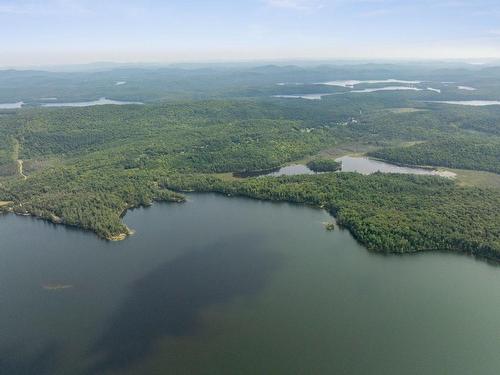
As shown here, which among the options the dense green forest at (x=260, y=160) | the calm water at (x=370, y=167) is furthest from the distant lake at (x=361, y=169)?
the dense green forest at (x=260, y=160)

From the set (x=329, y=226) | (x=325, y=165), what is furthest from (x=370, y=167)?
(x=329, y=226)

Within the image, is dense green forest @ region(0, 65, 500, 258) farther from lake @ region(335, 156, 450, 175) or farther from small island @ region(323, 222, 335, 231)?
lake @ region(335, 156, 450, 175)

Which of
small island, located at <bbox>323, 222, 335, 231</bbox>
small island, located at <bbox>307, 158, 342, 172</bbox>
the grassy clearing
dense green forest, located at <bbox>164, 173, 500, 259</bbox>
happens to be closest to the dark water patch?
small island, located at <bbox>323, 222, 335, 231</bbox>

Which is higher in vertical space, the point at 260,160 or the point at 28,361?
the point at 260,160

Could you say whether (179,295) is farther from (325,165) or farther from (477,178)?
(477,178)

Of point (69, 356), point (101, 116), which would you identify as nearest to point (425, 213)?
point (69, 356)
